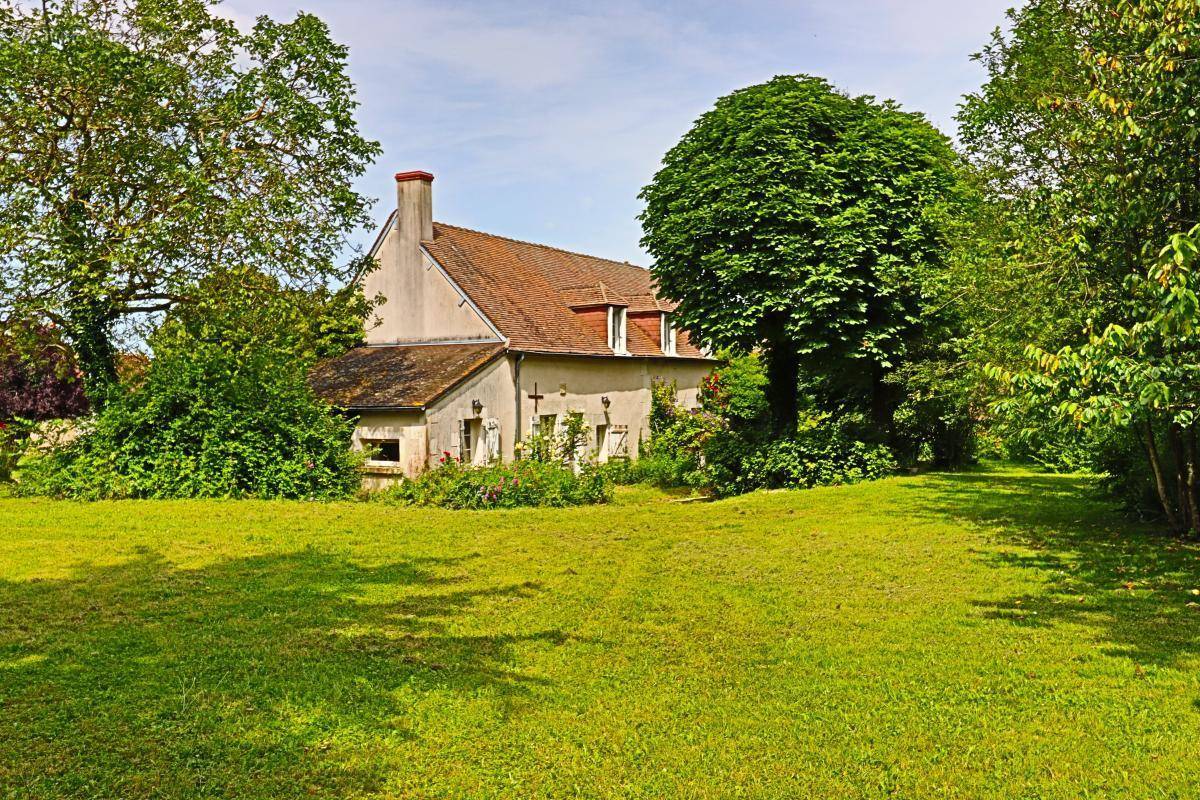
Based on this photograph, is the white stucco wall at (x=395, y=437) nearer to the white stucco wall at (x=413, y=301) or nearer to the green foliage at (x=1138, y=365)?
the white stucco wall at (x=413, y=301)

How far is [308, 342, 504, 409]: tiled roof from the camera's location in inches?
899

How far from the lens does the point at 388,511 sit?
17.6 m

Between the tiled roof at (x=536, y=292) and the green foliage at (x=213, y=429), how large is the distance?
6.59 meters

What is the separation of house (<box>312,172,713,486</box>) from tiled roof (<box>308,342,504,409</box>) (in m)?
0.06

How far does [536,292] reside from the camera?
96.9 feet

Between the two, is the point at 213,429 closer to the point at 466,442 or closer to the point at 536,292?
the point at 466,442

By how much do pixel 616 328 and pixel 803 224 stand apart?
980cm

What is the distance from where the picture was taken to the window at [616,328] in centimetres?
2936

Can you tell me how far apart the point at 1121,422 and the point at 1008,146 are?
23.8 feet

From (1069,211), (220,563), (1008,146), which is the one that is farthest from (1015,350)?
(220,563)

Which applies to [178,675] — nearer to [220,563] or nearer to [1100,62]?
[220,563]

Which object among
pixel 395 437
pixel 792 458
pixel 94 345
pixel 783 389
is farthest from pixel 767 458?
pixel 94 345

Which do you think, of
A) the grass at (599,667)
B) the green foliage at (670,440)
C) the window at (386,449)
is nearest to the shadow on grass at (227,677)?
the grass at (599,667)

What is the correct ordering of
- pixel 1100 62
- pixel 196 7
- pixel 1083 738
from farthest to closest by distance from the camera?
pixel 196 7, pixel 1100 62, pixel 1083 738
